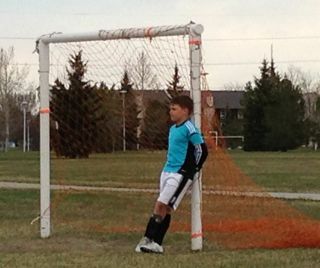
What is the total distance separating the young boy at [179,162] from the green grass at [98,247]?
336mm

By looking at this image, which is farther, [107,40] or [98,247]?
[107,40]

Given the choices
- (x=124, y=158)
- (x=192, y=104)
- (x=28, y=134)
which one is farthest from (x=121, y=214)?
(x=28, y=134)

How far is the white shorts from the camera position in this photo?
9.97 m

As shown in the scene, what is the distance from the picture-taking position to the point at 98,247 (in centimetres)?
1062

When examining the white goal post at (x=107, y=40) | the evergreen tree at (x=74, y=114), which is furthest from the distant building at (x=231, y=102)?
the white goal post at (x=107, y=40)

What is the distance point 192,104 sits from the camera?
33.3 ft

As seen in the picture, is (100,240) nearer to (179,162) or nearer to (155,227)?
(155,227)

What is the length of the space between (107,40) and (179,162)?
228cm

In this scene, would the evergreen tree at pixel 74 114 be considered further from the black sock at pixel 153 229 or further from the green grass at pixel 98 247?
the black sock at pixel 153 229

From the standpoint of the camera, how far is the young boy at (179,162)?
392 inches

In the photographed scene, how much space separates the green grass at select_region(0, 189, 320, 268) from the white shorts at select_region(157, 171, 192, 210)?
62 centimetres

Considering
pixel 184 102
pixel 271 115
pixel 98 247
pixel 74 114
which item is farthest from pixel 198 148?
pixel 271 115

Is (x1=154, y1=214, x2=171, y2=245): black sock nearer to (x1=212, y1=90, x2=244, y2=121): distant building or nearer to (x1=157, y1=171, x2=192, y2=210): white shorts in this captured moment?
(x1=157, y1=171, x2=192, y2=210): white shorts

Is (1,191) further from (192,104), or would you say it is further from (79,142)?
(192,104)
